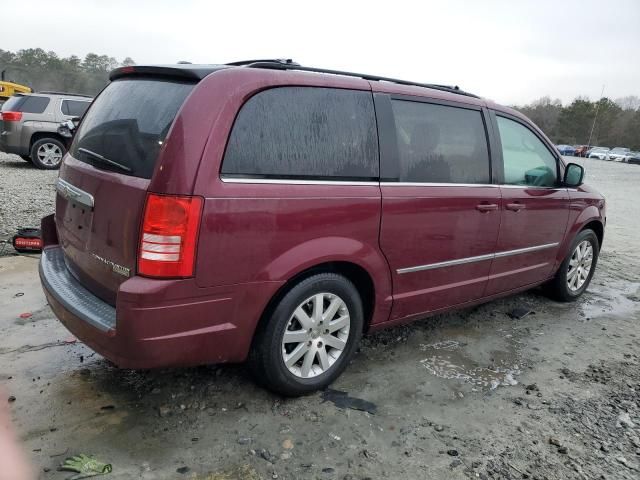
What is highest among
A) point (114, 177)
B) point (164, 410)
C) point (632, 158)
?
point (632, 158)

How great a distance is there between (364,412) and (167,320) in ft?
4.14

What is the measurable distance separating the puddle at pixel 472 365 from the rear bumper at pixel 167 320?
1.51m

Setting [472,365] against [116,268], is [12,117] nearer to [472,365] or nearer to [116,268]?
[116,268]

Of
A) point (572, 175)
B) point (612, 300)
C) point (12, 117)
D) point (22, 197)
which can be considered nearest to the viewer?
point (572, 175)

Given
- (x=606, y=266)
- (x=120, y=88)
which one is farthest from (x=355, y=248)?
(x=606, y=266)

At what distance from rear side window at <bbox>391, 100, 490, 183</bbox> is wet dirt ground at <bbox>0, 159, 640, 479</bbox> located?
4.32ft

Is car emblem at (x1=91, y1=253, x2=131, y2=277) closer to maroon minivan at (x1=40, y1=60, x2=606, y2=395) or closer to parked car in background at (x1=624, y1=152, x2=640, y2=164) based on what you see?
maroon minivan at (x1=40, y1=60, x2=606, y2=395)

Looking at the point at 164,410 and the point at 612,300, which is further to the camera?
the point at 612,300

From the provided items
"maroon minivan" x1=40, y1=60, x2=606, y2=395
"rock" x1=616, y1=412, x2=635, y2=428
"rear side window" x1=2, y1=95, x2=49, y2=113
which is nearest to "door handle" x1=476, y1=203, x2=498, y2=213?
"maroon minivan" x1=40, y1=60, x2=606, y2=395

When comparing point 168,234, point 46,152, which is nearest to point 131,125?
point 168,234

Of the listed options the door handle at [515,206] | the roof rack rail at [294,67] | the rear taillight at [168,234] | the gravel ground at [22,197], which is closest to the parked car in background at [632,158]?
the gravel ground at [22,197]

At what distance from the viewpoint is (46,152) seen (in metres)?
11.6

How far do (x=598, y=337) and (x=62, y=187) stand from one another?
14.0 feet

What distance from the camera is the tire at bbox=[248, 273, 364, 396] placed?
8.85 ft
